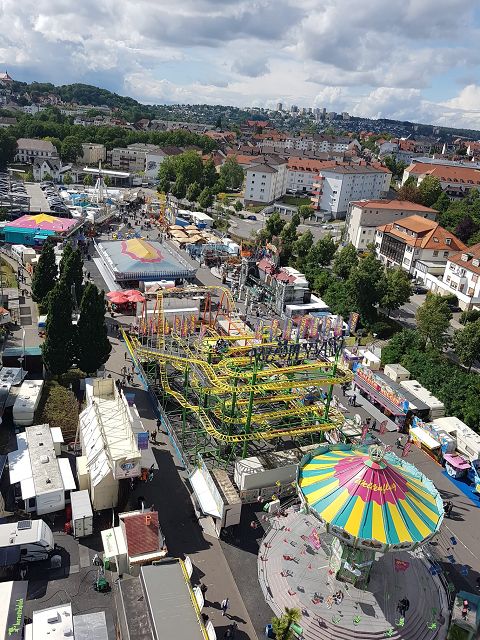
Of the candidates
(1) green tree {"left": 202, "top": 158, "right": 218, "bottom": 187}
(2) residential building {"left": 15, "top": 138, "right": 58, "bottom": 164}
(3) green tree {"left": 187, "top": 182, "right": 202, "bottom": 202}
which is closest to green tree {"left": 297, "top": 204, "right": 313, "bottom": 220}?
(3) green tree {"left": 187, "top": 182, "right": 202, "bottom": 202}

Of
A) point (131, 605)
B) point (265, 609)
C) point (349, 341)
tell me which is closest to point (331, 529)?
point (265, 609)

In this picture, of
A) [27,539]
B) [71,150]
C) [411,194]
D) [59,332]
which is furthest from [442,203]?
[27,539]

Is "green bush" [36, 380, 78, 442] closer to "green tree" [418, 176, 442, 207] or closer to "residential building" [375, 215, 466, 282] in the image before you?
"residential building" [375, 215, 466, 282]

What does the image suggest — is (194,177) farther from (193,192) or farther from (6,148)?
(6,148)

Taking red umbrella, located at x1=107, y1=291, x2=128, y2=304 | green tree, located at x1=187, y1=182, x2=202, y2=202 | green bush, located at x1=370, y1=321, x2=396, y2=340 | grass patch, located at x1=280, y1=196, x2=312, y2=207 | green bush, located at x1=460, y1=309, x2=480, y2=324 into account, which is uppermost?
green tree, located at x1=187, y1=182, x2=202, y2=202

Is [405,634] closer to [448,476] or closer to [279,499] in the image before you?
[279,499]

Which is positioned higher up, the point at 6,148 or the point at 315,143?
the point at 315,143
